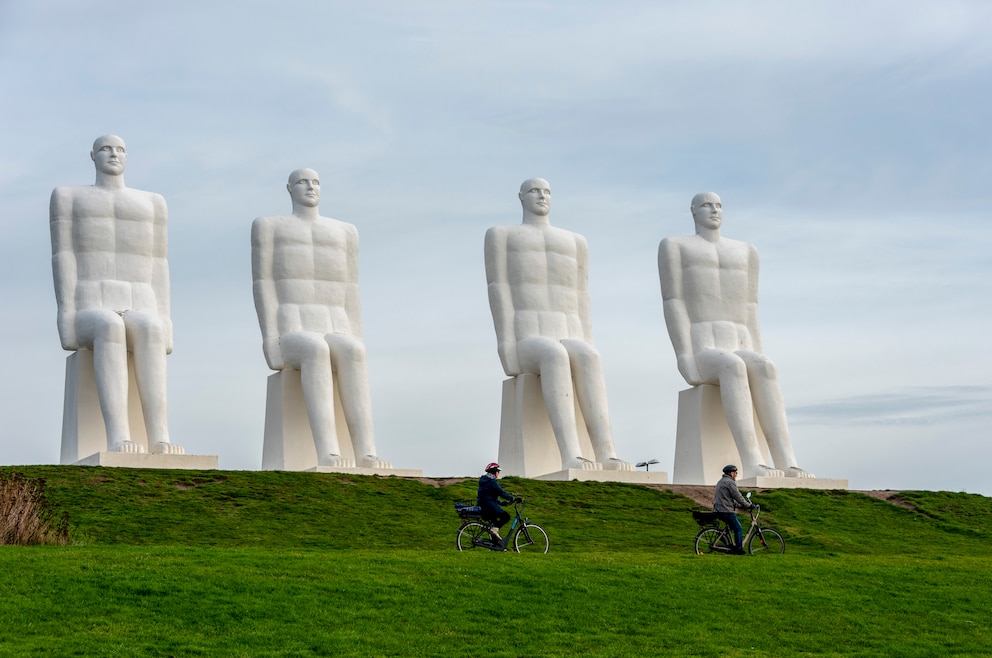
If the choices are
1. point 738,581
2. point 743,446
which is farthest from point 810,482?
point 738,581

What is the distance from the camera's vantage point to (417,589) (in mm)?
16094

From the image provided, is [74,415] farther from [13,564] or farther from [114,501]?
[13,564]

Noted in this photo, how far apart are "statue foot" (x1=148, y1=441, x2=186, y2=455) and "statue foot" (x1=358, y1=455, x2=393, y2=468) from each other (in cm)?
283

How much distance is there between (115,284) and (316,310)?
327 centimetres

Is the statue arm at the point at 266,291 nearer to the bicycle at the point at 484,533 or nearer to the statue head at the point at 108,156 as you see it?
the statue head at the point at 108,156

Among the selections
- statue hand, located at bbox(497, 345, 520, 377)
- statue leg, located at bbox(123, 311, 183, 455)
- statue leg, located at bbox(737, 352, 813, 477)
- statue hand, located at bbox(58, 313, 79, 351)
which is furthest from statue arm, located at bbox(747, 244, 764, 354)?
statue hand, located at bbox(58, 313, 79, 351)

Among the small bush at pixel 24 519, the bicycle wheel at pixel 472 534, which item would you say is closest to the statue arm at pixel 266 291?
the small bush at pixel 24 519

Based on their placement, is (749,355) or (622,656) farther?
(749,355)

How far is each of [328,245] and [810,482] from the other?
29.2 feet

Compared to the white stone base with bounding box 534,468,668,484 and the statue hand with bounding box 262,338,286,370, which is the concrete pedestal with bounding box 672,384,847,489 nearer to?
the white stone base with bounding box 534,468,668,484

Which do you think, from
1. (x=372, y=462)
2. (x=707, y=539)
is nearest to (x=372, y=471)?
(x=372, y=462)

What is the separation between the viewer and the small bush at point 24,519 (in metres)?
18.4

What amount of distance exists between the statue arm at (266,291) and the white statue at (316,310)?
0.05 feet

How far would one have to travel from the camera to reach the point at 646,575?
57.2 feet
